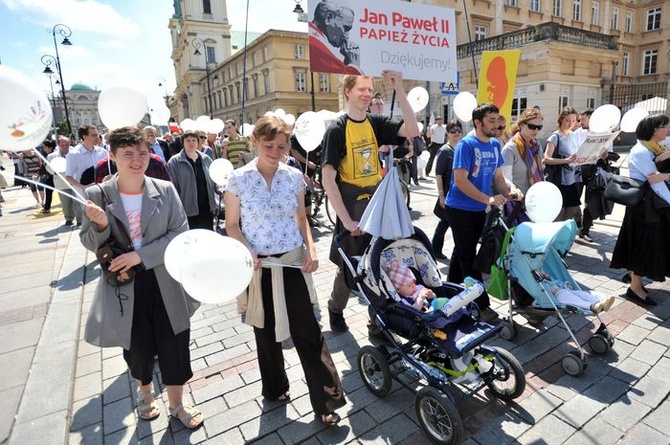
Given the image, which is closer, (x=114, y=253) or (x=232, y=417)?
(x=114, y=253)

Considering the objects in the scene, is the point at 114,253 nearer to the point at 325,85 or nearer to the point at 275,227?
the point at 275,227

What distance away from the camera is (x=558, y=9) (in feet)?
98.6

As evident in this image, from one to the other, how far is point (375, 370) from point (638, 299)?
3.29m

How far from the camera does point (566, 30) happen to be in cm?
2050

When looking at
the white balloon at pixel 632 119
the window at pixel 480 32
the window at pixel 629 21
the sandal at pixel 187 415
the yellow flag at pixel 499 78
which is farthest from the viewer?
the window at pixel 629 21

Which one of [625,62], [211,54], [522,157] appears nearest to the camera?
[522,157]

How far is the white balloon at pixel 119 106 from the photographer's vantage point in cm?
347

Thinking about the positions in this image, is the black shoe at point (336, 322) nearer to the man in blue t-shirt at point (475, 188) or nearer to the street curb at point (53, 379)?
the man in blue t-shirt at point (475, 188)

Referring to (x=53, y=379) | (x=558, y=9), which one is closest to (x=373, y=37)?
(x=53, y=379)

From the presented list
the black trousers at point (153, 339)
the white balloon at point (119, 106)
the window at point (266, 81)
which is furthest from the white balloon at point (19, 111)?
the window at point (266, 81)

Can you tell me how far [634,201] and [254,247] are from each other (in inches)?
157

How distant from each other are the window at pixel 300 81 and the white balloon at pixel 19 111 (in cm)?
4591

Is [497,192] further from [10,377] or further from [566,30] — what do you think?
[566,30]

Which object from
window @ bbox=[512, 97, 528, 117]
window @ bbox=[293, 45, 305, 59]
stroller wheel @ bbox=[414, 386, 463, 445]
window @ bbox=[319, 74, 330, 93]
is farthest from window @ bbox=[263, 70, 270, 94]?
stroller wheel @ bbox=[414, 386, 463, 445]
